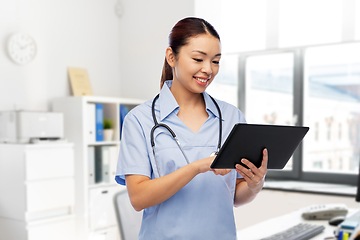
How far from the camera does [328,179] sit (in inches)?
125

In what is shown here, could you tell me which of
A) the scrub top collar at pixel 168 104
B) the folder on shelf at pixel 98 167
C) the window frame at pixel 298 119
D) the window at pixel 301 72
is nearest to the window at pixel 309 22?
the window at pixel 301 72

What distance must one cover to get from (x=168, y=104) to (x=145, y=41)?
300 centimetres

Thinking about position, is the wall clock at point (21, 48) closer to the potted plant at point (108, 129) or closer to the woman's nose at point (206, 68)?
the potted plant at point (108, 129)

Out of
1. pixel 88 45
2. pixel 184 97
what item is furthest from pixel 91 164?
pixel 184 97

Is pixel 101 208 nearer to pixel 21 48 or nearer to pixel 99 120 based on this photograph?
pixel 99 120

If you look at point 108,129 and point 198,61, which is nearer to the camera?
point 198,61

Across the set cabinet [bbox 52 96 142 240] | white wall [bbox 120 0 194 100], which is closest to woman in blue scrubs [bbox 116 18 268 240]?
cabinet [bbox 52 96 142 240]

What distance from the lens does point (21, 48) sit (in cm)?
329

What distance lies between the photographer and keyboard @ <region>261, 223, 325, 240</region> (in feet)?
4.88

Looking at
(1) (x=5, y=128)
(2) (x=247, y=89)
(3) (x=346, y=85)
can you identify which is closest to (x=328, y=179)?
→ (3) (x=346, y=85)

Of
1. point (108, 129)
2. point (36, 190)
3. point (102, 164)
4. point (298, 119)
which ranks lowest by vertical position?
point (36, 190)

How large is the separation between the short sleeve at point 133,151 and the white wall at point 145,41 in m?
2.78

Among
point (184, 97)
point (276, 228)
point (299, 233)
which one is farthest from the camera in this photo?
point (276, 228)

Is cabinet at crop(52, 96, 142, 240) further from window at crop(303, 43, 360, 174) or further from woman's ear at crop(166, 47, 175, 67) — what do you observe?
woman's ear at crop(166, 47, 175, 67)
